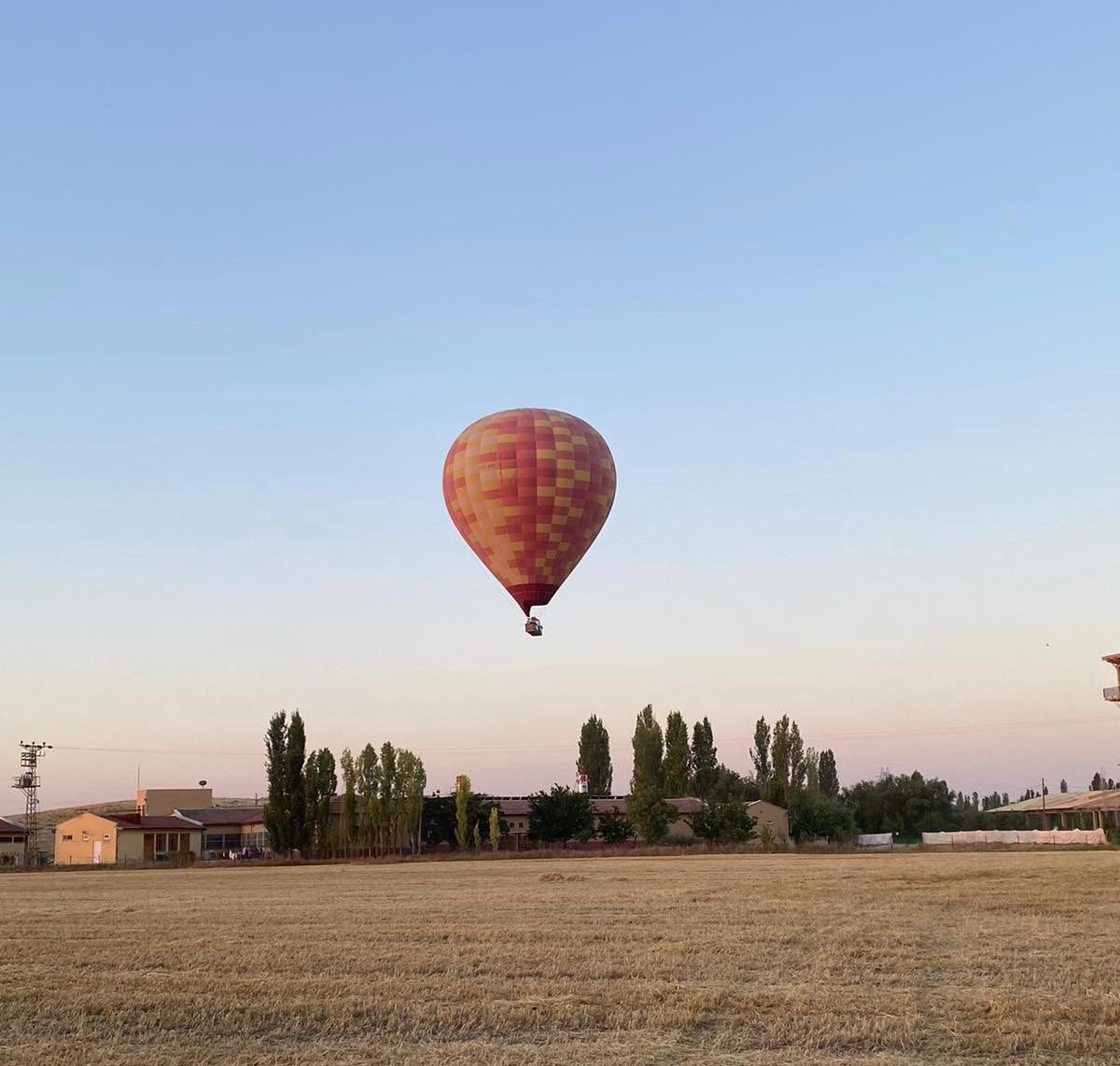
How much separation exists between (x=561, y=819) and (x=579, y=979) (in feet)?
220

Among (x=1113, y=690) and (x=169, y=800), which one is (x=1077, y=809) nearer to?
(x=1113, y=690)

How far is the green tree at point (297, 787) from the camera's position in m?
76.6

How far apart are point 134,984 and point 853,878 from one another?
86.5ft

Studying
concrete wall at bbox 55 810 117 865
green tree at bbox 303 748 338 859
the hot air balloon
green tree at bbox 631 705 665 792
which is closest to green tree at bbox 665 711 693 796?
green tree at bbox 631 705 665 792

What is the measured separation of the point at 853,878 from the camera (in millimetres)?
38219

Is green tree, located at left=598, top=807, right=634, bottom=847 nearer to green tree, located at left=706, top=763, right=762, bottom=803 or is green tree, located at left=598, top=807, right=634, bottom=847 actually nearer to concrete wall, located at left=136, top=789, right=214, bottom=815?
green tree, located at left=706, top=763, right=762, bottom=803

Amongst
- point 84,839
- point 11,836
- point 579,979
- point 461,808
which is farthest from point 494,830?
point 579,979

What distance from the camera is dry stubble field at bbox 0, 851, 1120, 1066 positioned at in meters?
12.4

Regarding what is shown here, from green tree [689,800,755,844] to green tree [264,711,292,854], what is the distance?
25.3m

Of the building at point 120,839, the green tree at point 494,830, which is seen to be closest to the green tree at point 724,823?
the green tree at point 494,830

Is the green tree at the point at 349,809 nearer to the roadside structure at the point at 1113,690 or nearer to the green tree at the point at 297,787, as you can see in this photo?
the green tree at the point at 297,787

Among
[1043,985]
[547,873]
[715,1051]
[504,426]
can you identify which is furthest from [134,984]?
[547,873]

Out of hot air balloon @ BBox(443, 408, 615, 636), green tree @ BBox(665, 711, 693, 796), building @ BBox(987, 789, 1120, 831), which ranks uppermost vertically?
hot air balloon @ BBox(443, 408, 615, 636)

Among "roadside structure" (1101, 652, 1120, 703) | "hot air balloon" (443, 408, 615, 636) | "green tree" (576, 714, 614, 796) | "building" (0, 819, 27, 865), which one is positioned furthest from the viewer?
"green tree" (576, 714, 614, 796)
